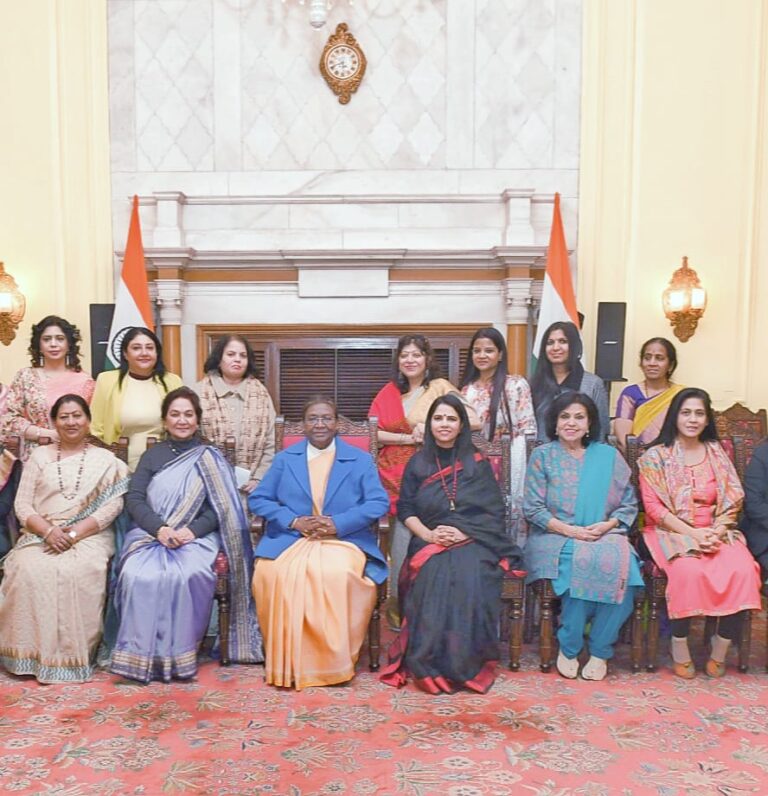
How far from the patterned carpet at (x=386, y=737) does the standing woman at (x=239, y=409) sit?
115 cm

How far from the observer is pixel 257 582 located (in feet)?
11.8


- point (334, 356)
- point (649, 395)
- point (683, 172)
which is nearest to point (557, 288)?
point (649, 395)

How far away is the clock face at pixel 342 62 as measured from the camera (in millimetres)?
6027

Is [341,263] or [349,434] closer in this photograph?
[349,434]

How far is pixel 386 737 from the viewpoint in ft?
9.69

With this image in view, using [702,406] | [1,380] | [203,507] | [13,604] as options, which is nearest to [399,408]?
[203,507]

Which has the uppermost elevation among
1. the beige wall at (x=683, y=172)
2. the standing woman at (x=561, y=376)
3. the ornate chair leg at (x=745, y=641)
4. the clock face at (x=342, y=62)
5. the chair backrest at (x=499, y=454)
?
the clock face at (x=342, y=62)

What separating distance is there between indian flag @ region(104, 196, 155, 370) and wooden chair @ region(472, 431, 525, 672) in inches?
110

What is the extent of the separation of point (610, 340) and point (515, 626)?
2.96 m

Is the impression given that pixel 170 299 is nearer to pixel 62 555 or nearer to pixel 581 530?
pixel 62 555

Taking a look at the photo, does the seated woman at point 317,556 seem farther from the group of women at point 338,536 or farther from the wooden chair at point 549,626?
the wooden chair at point 549,626

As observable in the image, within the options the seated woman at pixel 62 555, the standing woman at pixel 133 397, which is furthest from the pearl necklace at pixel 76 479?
the standing woman at pixel 133 397

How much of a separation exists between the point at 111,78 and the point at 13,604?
4238 mm

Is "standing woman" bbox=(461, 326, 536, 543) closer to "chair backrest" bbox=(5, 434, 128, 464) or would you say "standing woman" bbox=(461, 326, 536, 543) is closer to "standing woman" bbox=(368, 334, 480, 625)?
"standing woman" bbox=(368, 334, 480, 625)
